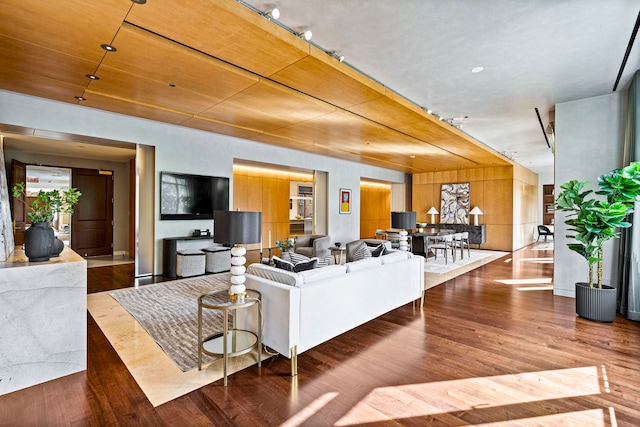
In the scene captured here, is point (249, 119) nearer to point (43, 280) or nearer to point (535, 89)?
point (43, 280)

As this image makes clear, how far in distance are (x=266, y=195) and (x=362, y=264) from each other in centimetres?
725

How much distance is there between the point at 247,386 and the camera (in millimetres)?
2420

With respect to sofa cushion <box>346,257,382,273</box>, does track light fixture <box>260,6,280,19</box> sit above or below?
above

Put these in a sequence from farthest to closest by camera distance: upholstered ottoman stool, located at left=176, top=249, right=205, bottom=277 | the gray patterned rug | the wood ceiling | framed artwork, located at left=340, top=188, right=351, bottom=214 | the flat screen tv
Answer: framed artwork, located at left=340, top=188, right=351, bottom=214 → the flat screen tv → upholstered ottoman stool, located at left=176, top=249, right=205, bottom=277 → the gray patterned rug → the wood ceiling

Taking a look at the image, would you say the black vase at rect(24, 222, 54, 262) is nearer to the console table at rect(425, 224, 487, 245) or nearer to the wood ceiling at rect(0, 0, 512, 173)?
the wood ceiling at rect(0, 0, 512, 173)

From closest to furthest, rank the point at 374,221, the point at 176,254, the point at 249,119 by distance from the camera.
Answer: the point at 249,119
the point at 176,254
the point at 374,221

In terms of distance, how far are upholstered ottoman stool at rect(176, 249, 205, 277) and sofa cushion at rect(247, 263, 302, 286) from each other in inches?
131

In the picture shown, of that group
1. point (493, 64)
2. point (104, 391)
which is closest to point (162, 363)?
point (104, 391)

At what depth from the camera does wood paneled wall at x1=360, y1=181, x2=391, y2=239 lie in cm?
1332

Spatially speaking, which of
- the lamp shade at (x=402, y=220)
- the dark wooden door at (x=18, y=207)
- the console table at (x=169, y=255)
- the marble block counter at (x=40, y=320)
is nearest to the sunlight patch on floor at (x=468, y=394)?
the marble block counter at (x=40, y=320)

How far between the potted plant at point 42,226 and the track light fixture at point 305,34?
2.55m

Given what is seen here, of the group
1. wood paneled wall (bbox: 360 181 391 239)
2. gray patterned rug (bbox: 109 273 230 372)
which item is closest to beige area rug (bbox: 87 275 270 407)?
gray patterned rug (bbox: 109 273 230 372)

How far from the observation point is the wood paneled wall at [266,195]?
9.66m

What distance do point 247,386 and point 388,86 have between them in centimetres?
433
